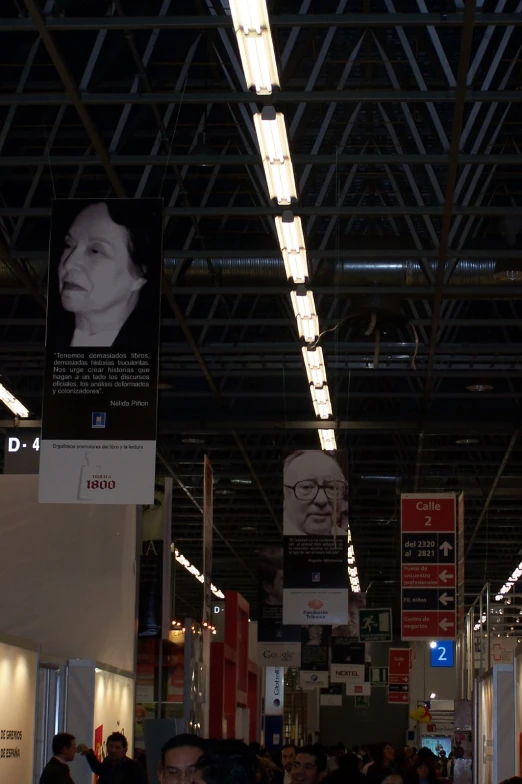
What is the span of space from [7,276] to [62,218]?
6248 millimetres

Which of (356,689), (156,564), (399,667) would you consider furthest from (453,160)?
(399,667)

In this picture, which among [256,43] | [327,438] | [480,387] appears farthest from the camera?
[327,438]

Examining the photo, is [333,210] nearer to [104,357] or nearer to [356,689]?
[104,357]

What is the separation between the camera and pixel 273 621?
30.6 m

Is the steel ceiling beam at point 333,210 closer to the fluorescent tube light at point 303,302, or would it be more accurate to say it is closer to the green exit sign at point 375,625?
the fluorescent tube light at point 303,302

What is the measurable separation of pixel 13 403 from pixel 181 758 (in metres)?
16.8

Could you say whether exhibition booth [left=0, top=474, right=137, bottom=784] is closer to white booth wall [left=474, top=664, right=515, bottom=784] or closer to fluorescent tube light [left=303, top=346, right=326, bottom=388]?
fluorescent tube light [left=303, top=346, right=326, bottom=388]

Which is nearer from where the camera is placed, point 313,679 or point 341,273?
point 341,273

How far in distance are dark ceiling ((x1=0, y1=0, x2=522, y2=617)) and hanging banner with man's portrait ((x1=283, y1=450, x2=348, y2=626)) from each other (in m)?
1.89

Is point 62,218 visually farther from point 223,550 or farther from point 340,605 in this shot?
point 223,550

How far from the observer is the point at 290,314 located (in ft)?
58.7

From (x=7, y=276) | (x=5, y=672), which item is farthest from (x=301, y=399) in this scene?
(x=5, y=672)

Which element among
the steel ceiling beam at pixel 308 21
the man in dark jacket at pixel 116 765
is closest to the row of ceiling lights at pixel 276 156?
the steel ceiling beam at pixel 308 21

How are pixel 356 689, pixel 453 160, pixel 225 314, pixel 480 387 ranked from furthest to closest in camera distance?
pixel 356 689
pixel 480 387
pixel 225 314
pixel 453 160
